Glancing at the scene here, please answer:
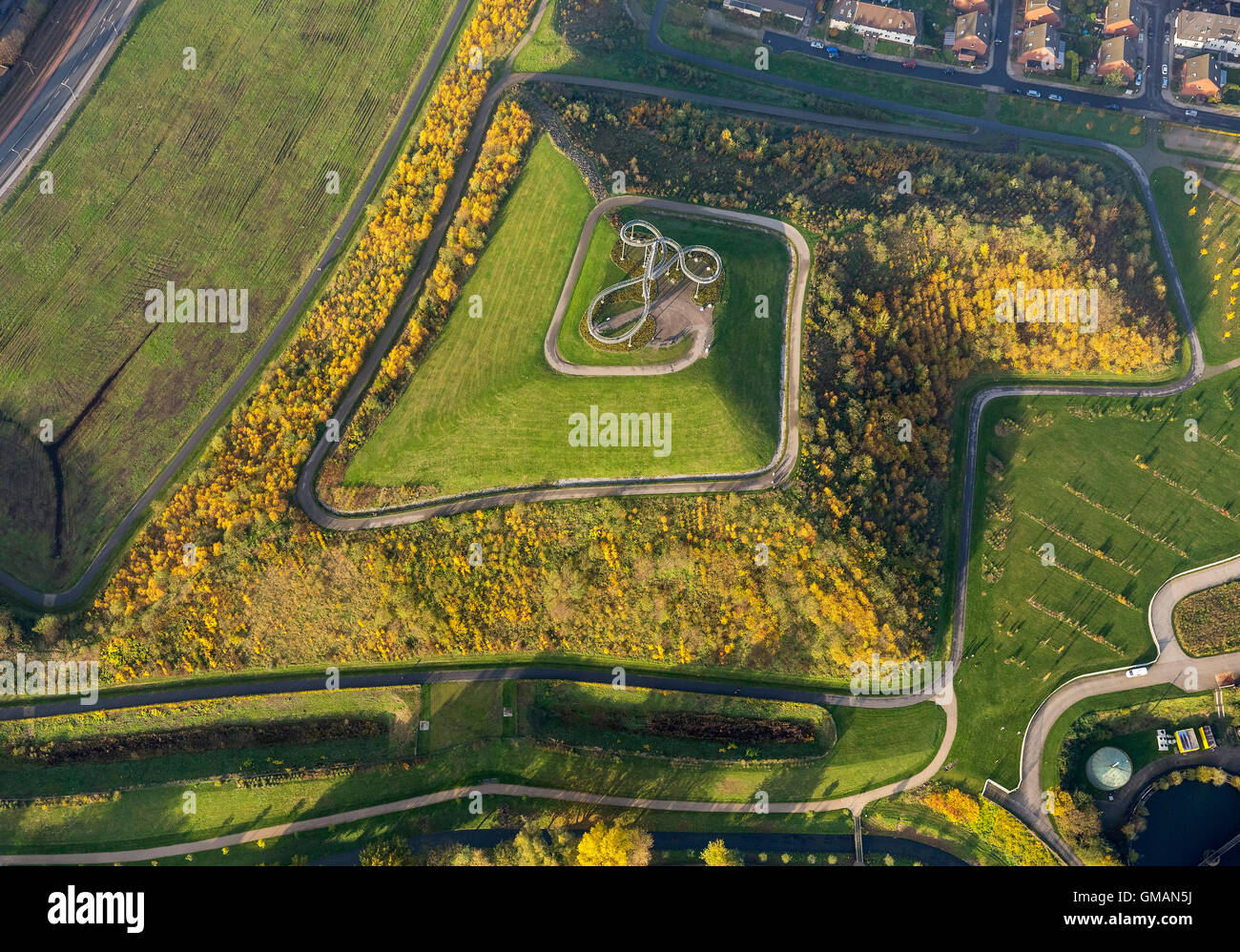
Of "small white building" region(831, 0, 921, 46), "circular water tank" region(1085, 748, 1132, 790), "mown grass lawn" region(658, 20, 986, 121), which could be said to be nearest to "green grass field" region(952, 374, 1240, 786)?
"circular water tank" region(1085, 748, 1132, 790)

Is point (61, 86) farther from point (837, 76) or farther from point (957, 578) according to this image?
point (957, 578)

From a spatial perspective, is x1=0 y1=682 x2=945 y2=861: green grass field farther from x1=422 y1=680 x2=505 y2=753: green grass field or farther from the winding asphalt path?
the winding asphalt path

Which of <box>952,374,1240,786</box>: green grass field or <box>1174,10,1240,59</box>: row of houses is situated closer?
<box>952,374,1240,786</box>: green grass field

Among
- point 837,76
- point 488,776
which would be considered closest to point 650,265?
point 837,76

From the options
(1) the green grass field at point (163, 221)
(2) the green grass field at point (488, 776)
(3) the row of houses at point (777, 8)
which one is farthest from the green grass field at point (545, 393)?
(3) the row of houses at point (777, 8)

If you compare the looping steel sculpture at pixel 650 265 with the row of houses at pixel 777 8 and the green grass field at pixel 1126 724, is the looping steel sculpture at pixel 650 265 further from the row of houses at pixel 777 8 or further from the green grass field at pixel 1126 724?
the green grass field at pixel 1126 724

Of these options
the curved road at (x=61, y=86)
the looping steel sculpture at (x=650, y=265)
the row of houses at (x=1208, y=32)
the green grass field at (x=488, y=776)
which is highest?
the row of houses at (x=1208, y=32)
